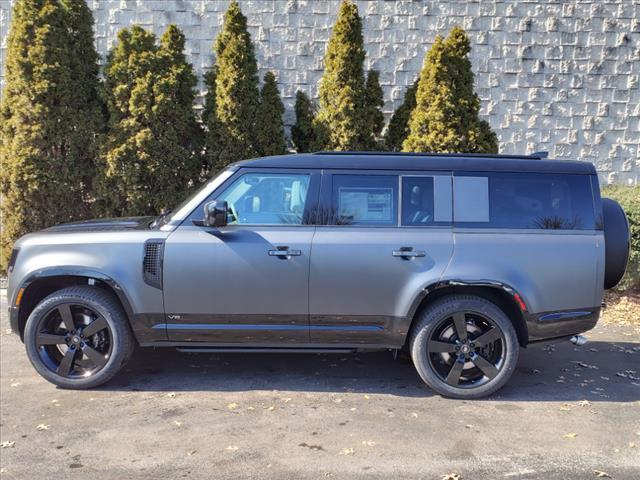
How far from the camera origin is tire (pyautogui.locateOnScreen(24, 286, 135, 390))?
4.50 m

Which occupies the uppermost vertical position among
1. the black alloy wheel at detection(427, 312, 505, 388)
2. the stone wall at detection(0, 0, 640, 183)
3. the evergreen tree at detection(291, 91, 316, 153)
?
the stone wall at detection(0, 0, 640, 183)

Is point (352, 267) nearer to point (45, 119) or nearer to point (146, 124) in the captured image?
point (146, 124)

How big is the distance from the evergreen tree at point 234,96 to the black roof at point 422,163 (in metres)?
3.35

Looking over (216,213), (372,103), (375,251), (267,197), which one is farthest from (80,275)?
(372,103)

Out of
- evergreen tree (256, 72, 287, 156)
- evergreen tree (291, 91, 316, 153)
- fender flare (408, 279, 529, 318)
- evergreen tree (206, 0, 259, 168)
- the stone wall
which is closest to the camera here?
fender flare (408, 279, 529, 318)

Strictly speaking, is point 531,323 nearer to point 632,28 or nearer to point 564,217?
point 564,217

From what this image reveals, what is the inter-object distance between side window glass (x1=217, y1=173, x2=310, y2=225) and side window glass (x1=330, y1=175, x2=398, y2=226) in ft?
0.88

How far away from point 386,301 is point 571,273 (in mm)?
1415

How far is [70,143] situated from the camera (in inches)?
303

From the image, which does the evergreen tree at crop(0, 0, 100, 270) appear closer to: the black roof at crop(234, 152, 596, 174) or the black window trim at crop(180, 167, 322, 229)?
the black window trim at crop(180, 167, 322, 229)

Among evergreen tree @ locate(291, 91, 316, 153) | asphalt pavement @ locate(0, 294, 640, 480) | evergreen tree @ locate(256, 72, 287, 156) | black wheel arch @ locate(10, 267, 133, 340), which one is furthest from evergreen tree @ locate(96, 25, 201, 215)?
black wheel arch @ locate(10, 267, 133, 340)

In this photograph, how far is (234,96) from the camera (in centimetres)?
778

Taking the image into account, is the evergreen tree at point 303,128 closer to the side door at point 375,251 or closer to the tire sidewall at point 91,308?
the side door at point 375,251

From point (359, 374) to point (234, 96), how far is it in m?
4.40
